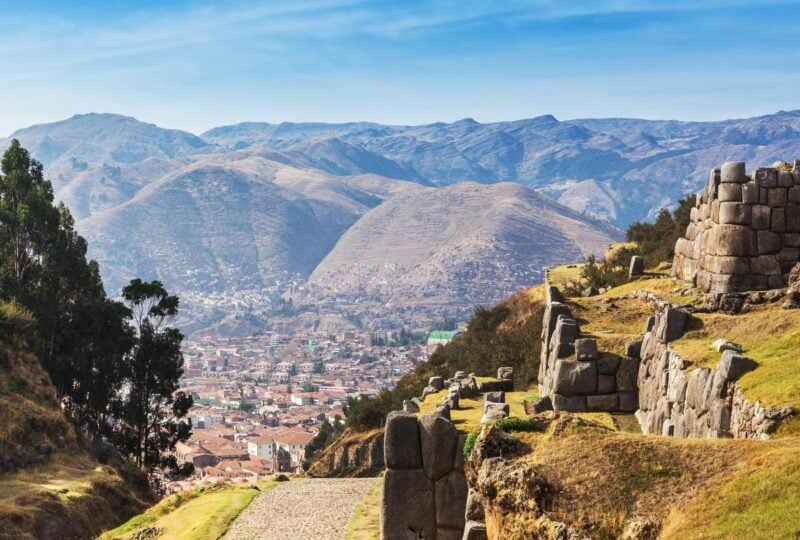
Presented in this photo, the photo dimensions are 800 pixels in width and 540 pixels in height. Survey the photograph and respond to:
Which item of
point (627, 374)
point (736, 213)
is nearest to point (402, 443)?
point (627, 374)

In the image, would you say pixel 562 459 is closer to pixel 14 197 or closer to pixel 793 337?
pixel 793 337

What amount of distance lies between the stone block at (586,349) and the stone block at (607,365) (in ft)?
0.59

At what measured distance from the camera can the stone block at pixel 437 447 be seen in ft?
51.2

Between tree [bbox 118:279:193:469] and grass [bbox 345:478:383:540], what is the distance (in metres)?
28.3

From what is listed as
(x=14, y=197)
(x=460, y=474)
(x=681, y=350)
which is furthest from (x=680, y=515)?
(x=14, y=197)

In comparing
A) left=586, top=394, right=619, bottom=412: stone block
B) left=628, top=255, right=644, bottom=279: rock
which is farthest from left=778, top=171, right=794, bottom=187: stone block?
left=628, top=255, right=644, bottom=279: rock

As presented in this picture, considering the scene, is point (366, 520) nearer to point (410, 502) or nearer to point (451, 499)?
point (410, 502)

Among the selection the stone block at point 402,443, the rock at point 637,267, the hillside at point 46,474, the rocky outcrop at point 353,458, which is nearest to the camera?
the stone block at point 402,443

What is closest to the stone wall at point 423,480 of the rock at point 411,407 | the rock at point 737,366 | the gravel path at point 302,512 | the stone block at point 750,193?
the rock at point 737,366

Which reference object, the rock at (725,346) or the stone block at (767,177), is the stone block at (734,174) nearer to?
the stone block at (767,177)

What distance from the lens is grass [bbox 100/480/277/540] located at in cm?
Result: 2403

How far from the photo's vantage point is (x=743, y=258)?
23469mm

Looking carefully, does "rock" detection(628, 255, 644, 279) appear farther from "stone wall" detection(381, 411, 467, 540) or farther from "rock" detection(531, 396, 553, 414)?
"stone wall" detection(381, 411, 467, 540)

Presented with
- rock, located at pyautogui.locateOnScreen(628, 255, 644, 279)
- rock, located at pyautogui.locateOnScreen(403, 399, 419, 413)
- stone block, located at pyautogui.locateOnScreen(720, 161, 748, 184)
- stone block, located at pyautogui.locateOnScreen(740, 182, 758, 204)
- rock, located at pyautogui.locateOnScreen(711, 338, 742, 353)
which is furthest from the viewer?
rock, located at pyautogui.locateOnScreen(628, 255, 644, 279)
